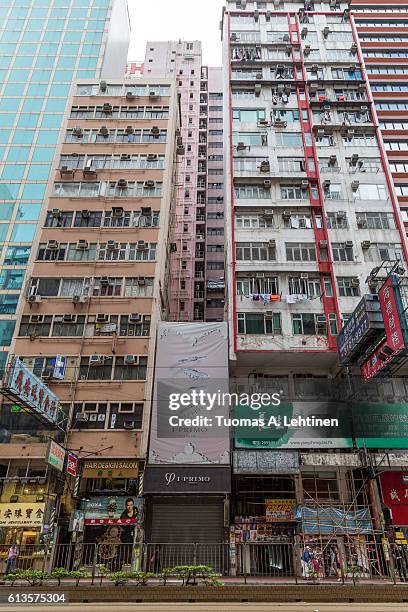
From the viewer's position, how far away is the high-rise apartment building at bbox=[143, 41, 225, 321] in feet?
155

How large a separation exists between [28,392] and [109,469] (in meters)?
6.16

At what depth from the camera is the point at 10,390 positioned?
17.7 meters

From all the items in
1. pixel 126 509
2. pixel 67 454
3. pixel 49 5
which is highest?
pixel 49 5

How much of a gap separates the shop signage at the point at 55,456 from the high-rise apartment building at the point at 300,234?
8709mm

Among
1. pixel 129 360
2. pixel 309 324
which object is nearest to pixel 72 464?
pixel 129 360

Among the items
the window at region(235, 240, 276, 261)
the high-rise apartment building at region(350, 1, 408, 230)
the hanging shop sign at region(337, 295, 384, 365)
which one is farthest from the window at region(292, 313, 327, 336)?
the high-rise apartment building at region(350, 1, 408, 230)

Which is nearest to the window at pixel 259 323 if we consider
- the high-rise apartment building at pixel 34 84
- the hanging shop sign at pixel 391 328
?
the hanging shop sign at pixel 391 328

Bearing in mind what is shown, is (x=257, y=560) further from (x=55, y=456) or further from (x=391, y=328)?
(x=391, y=328)

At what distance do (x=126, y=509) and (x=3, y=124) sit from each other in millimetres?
29099

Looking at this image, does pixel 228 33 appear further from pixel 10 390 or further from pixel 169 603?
pixel 169 603

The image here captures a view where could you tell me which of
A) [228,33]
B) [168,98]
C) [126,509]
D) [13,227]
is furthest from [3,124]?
[126,509]

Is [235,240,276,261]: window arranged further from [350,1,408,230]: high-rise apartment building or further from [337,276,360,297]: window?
[350,1,408,230]: high-rise apartment building

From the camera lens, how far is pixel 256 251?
30.0 m

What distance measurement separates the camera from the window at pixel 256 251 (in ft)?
97.3
